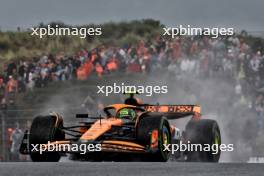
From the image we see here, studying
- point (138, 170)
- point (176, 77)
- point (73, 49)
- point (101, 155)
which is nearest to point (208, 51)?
point (176, 77)

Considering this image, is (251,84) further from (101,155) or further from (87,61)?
(101,155)

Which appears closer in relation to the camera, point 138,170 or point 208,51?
point 138,170

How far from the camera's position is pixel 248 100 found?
3184 centimetres

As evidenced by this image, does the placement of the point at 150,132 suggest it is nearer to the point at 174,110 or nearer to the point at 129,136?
the point at 129,136

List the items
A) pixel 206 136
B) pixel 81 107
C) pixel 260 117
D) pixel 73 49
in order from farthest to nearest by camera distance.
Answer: pixel 73 49 → pixel 81 107 → pixel 260 117 → pixel 206 136

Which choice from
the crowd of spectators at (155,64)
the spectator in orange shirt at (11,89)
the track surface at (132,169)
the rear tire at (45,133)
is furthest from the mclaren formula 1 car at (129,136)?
the spectator in orange shirt at (11,89)

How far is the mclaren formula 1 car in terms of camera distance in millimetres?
21141

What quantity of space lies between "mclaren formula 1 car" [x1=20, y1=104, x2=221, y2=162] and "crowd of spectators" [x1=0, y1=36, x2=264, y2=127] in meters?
9.07

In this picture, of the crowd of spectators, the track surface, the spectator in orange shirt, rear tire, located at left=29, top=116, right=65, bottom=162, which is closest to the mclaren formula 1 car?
rear tire, located at left=29, top=116, right=65, bottom=162

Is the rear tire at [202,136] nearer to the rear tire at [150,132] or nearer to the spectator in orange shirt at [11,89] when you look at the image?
the rear tire at [150,132]

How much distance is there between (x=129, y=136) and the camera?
22094 mm

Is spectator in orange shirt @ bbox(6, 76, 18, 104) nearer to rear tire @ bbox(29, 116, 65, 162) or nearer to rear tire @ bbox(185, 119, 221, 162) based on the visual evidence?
rear tire @ bbox(29, 116, 65, 162)

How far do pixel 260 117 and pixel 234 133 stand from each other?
133 centimetres

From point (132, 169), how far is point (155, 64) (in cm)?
1699
